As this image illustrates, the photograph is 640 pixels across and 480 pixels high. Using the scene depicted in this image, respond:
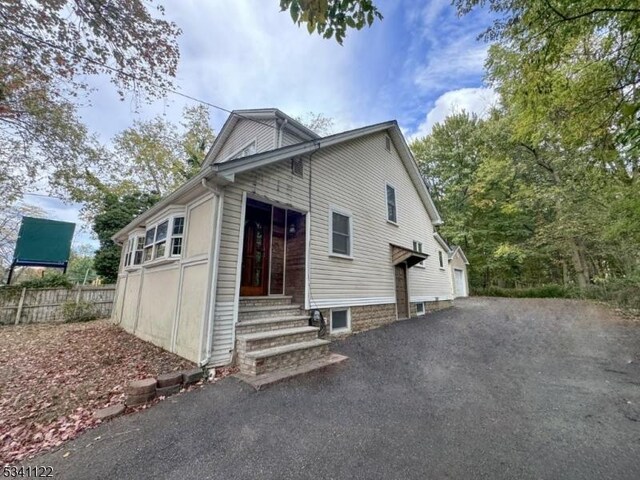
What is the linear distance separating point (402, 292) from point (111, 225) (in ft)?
54.2

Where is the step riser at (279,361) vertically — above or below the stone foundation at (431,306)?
below

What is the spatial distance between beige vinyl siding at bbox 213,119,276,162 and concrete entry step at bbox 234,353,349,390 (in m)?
6.24

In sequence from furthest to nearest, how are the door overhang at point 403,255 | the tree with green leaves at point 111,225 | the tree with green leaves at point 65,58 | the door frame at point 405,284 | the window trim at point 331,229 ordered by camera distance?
the tree with green leaves at point 111,225, the door frame at point 405,284, the door overhang at point 403,255, the window trim at point 331,229, the tree with green leaves at point 65,58

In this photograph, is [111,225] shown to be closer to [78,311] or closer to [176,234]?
[78,311]

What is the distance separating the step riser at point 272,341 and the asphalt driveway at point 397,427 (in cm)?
57

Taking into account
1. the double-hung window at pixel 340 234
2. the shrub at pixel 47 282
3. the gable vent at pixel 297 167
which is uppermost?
the gable vent at pixel 297 167

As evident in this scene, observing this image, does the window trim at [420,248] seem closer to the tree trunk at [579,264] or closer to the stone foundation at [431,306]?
the stone foundation at [431,306]

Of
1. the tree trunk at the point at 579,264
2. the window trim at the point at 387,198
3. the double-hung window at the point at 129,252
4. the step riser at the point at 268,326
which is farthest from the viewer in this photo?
the tree trunk at the point at 579,264

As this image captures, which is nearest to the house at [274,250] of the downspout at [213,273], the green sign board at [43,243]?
the downspout at [213,273]

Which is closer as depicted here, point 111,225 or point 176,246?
point 176,246

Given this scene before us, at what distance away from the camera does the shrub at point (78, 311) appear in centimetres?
1061

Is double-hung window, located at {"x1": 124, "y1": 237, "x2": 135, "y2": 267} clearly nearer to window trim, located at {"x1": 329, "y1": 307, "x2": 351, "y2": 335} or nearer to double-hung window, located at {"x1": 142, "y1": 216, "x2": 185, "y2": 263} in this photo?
double-hung window, located at {"x1": 142, "y1": 216, "x2": 185, "y2": 263}


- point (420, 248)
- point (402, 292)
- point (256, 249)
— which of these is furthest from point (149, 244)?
point (420, 248)

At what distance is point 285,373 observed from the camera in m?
4.37
